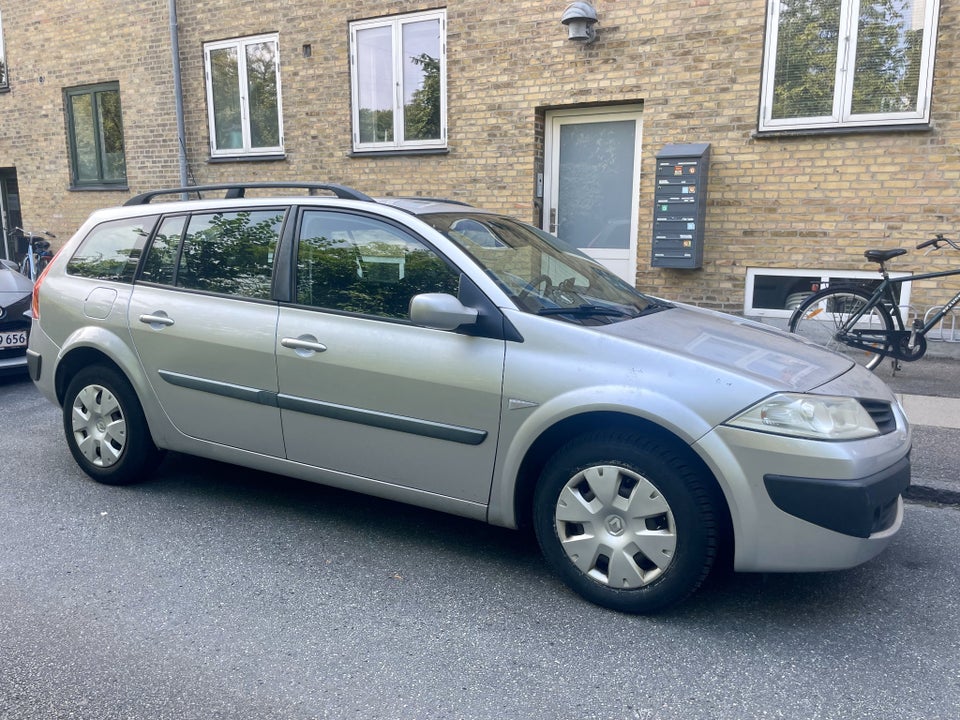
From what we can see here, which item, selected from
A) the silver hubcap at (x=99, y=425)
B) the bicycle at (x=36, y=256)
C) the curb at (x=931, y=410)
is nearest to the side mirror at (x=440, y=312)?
the silver hubcap at (x=99, y=425)

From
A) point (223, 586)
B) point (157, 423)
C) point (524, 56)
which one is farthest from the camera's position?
point (524, 56)

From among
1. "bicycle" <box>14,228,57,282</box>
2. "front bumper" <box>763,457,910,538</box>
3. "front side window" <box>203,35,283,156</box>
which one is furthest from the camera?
"bicycle" <box>14,228,57,282</box>

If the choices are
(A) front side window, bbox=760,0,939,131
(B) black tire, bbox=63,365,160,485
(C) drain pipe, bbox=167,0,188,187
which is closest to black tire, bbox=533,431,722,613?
(B) black tire, bbox=63,365,160,485

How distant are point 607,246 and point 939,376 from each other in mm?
3766

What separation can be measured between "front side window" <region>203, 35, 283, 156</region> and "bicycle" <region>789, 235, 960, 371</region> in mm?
7550

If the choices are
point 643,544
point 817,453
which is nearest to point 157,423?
point 643,544

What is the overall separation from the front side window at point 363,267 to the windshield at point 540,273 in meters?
0.17

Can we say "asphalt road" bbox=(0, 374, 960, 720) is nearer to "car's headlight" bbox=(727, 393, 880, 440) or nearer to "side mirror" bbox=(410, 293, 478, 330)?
"car's headlight" bbox=(727, 393, 880, 440)

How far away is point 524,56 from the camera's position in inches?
362

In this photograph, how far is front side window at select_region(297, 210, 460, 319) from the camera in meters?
3.66

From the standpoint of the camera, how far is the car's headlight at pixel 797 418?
9.62 ft

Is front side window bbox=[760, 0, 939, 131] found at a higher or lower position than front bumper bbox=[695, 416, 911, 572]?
higher

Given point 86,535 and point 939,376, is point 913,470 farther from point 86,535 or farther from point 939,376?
point 86,535

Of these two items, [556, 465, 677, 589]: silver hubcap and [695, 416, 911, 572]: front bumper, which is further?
[556, 465, 677, 589]: silver hubcap
